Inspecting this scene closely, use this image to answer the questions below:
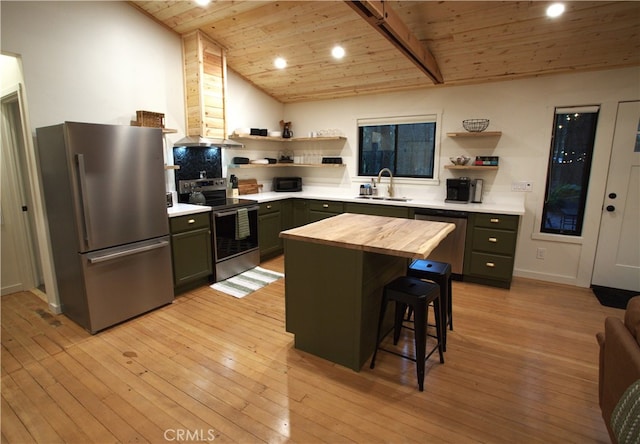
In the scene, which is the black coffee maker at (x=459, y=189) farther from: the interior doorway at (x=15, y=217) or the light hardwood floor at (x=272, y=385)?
the interior doorway at (x=15, y=217)

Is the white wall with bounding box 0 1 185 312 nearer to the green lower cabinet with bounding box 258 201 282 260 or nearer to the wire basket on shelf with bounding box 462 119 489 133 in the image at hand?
the green lower cabinet with bounding box 258 201 282 260

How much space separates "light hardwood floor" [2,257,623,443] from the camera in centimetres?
179

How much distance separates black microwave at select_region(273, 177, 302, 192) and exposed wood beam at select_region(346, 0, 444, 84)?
257cm

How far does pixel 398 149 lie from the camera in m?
4.80

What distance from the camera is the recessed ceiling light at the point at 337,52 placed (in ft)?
12.2

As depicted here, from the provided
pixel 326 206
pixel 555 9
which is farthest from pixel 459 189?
pixel 555 9

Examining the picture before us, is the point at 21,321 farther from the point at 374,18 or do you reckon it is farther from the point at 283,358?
the point at 374,18

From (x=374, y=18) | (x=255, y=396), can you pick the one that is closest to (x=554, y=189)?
(x=374, y=18)

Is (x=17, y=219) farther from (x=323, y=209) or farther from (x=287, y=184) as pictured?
(x=323, y=209)

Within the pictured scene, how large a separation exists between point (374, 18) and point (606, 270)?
3.76 meters

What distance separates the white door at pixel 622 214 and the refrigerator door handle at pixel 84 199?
16.6ft

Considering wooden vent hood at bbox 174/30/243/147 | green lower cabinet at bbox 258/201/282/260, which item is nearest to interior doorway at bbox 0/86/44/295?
wooden vent hood at bbox 174/30/243/147

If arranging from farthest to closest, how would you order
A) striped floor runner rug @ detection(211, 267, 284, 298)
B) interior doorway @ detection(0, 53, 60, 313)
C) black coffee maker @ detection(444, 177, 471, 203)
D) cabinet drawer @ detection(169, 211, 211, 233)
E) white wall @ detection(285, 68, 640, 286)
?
black coffee maker @ detection(444, 177, 471, 203) → striped floor runner rug @ detection(211, 267, 284, 298) → white wall @ detection(285, 68, 640, 286) → cabinet drawer @ detection(169, 211, 211, 233) → interior doorway @ detection(0, 53, 60, 313)

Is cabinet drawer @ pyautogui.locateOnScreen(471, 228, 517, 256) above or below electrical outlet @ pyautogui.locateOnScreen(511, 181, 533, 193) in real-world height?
below
